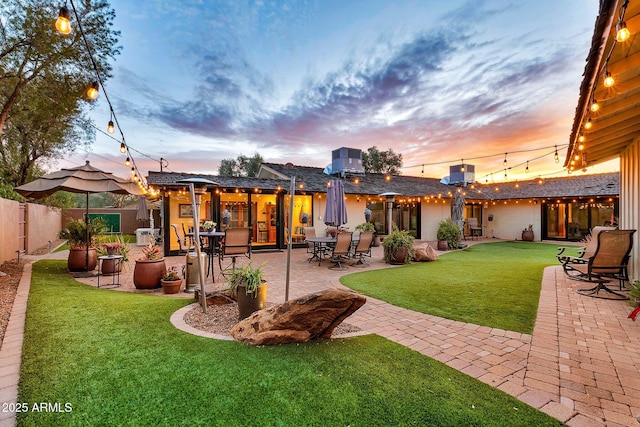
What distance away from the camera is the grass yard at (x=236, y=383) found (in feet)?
6.53

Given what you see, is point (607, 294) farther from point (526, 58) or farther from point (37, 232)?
point (37, 232)

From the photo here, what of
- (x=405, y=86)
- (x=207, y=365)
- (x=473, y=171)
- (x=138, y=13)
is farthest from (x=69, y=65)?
(x=473, y=171)

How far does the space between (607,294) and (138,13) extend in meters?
11.7

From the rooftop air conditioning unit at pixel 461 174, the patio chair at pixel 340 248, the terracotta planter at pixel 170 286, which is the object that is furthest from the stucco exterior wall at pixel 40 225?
the rooftop air conditioning unit at pixel 461 174

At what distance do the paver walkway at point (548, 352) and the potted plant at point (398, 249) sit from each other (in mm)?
4196

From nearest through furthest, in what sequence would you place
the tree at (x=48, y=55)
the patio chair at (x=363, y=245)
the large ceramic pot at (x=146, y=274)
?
the large ceramic pot at (x=146, y=274) < the tree at (x=48, y=55) < the patio chair at (x=363, y=245)

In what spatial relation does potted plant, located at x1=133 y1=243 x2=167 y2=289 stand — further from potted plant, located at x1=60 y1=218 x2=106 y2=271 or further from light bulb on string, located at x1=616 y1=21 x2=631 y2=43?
light bulb on string, located at x1=616 y1=21 x2=631 y2=43

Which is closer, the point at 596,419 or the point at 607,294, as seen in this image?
the point at 596,419

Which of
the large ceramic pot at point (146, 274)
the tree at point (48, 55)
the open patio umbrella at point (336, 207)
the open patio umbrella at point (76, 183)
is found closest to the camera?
the large ceramic pot at point (146, 274)

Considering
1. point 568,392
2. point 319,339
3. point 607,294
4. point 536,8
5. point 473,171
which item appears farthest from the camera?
point 473,171

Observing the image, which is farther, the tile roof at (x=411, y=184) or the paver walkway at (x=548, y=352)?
the tile roof at (x=411, y=184)

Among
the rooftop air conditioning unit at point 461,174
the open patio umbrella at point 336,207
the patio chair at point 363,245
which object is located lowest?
the patio chair at point 363,245

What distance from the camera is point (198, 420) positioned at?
1931mm

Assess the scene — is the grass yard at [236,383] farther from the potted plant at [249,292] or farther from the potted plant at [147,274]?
the potted plant at [147,274]
